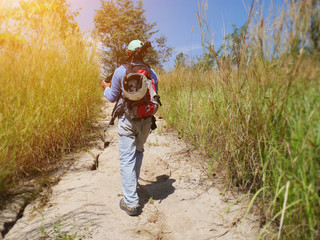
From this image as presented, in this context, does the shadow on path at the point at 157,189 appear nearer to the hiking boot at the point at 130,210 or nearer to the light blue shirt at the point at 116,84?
the hiking boot at the point at 130,210

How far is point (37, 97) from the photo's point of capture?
273cm

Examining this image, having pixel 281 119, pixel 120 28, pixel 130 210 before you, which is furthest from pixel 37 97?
pixel 120 28

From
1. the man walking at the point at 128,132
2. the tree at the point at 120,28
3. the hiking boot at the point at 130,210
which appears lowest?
the hiking boot at the point at 130,210

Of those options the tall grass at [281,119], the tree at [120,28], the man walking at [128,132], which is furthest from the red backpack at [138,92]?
the tree at [120,28]

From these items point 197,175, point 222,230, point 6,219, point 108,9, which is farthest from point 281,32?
point 108,9

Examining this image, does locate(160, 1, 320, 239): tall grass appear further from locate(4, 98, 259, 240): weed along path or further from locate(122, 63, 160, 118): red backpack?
locate(122, 63, 160, 118): red backpack

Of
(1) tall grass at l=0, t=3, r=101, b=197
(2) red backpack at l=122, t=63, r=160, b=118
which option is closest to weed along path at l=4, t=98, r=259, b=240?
(1) tall grass at l=0, t=3, r=101, b=197

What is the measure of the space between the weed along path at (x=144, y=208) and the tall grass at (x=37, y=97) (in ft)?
1.45

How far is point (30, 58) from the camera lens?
2723mm

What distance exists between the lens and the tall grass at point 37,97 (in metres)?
2.30

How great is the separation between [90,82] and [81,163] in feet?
5.80

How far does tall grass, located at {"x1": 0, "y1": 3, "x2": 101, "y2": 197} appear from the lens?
7.54 feet

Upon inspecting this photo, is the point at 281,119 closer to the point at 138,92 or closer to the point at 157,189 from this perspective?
the point at 138,92

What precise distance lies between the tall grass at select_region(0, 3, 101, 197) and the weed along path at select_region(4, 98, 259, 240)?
441 mm
